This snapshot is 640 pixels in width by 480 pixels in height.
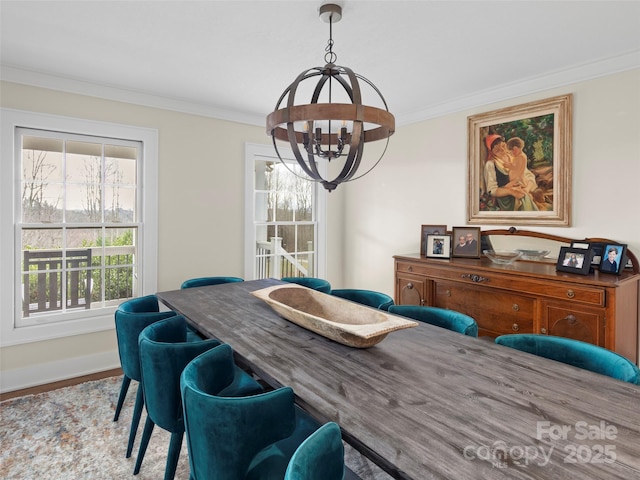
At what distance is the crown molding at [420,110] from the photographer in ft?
8.66

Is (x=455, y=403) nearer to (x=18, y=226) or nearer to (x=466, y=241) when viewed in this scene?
(x=466, y=241)

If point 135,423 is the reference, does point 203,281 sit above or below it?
above

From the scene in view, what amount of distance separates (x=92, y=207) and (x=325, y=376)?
2977 millimetres

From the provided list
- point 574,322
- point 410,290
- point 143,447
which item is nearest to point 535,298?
point 574,322

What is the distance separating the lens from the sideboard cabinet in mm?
2219

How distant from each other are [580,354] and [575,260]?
122cm

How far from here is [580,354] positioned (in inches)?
62.7

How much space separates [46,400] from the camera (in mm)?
2754

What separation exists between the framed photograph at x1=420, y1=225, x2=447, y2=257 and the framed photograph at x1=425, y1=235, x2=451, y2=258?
0.07m

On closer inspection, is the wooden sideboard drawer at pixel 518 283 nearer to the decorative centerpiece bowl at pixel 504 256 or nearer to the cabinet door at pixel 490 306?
the cabinet door at pixel 490 306

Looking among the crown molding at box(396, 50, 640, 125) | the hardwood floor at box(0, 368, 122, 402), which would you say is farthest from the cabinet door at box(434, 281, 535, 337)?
the hardwood floor at box(0, 368, 122, 402)

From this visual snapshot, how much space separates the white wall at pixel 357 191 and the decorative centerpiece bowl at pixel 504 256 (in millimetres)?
303

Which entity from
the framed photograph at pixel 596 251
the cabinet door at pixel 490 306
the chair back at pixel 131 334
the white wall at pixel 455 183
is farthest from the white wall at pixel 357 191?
the chair back at pixel 131 334

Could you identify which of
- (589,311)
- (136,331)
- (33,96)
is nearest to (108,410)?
(136,331)
